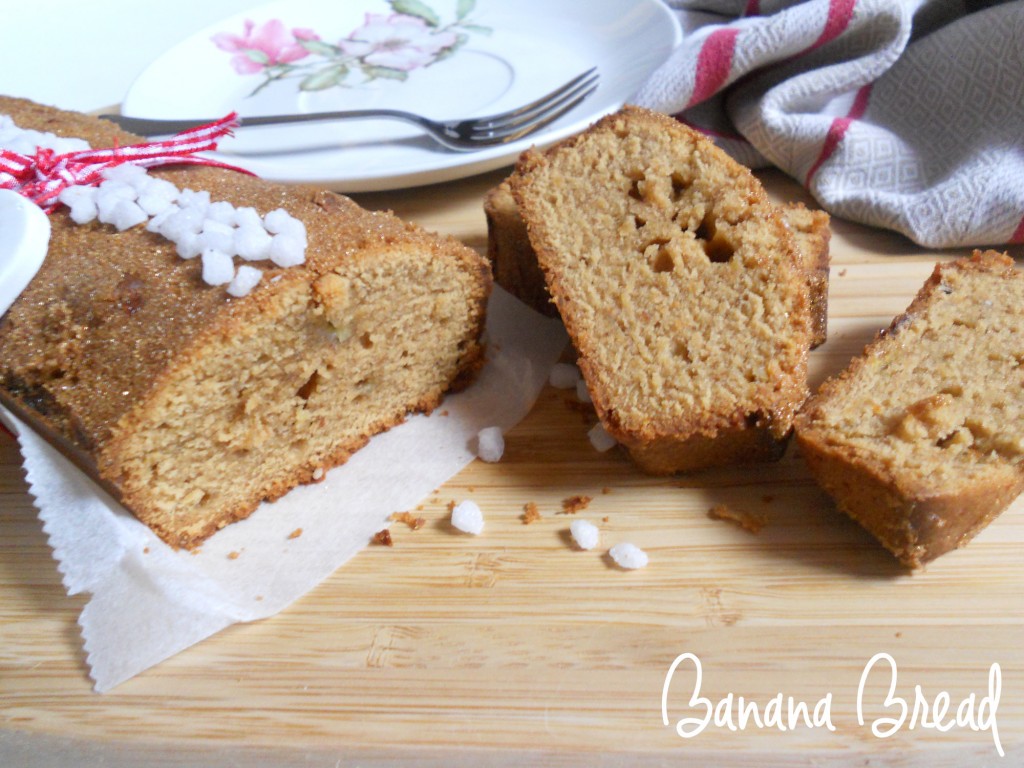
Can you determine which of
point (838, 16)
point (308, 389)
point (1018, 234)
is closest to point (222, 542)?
point (308, 389)

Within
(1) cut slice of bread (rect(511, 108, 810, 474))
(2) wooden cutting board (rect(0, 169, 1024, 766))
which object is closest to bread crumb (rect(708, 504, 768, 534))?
(2) wooden cutting board (rect(0, 169, 1024, 766))

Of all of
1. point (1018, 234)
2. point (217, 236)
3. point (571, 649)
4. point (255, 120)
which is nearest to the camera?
point (571, 649)

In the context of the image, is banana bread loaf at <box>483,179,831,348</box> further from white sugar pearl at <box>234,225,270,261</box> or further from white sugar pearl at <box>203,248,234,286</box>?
white sugar pearl at <box>203,248,234,286</box>

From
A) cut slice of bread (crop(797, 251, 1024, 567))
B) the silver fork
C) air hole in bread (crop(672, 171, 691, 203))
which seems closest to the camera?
cut slice of bread (crop(797, 251, 1024, 567))

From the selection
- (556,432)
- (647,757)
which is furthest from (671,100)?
(647,757)

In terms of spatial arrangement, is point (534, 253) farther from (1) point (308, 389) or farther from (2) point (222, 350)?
(2) point (222, 350)

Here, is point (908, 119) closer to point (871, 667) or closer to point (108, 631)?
point (871, 667)
